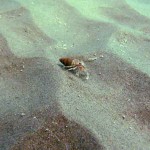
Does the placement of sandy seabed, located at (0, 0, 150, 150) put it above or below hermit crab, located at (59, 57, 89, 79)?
below

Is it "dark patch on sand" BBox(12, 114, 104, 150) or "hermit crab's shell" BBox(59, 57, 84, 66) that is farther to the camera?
"hermit crab's shell" BBox(59, 57, 84, 66)

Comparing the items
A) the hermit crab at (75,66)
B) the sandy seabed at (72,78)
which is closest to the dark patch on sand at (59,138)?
the sandy seabed at (72,78)

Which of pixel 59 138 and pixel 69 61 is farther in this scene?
pixel 69 61

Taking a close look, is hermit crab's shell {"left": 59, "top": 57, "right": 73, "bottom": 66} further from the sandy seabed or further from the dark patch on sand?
the dark patch on sand

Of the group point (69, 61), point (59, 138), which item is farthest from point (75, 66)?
point (59, 138)

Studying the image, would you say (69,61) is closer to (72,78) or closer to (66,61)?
(66,61)

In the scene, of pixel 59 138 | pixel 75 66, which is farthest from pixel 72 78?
pixel 59 138

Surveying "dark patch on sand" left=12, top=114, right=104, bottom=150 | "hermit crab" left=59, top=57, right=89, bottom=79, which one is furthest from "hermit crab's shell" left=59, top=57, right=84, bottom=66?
"dark patch on sand" left=12, top=114, right=104, bottom=150
